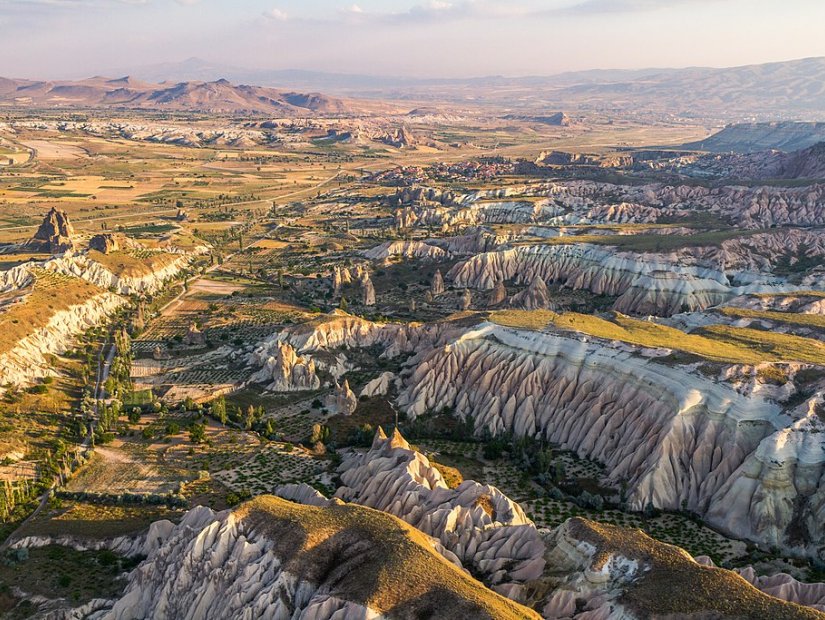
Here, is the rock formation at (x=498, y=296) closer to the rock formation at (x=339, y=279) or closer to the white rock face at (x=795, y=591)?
the rock formation at (x=339, y=279)

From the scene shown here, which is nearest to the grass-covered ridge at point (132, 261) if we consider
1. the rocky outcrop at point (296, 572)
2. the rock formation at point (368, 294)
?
the rock formation at point (368, 294)

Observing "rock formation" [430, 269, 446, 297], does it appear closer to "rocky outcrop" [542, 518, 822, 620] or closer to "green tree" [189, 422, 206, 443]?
"green tree" [189, 422, 206, 443]

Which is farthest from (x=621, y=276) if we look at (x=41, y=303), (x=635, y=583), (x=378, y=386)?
(x=41, y=303)

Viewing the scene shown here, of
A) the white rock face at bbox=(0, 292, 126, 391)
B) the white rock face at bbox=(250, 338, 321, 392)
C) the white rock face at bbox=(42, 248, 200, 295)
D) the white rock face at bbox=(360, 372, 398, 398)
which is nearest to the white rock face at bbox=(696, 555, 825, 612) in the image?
the white rock face at bbox=(360, 372, 398, 398)

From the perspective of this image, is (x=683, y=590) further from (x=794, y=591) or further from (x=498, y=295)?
(x=498, y=295)

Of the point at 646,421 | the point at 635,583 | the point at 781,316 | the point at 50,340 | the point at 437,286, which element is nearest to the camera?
the point at 635,583

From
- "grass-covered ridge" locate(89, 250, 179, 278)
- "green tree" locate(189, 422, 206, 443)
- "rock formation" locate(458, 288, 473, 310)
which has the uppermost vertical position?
"grass-covered ridge" locate(89, 250, 179, 278)
